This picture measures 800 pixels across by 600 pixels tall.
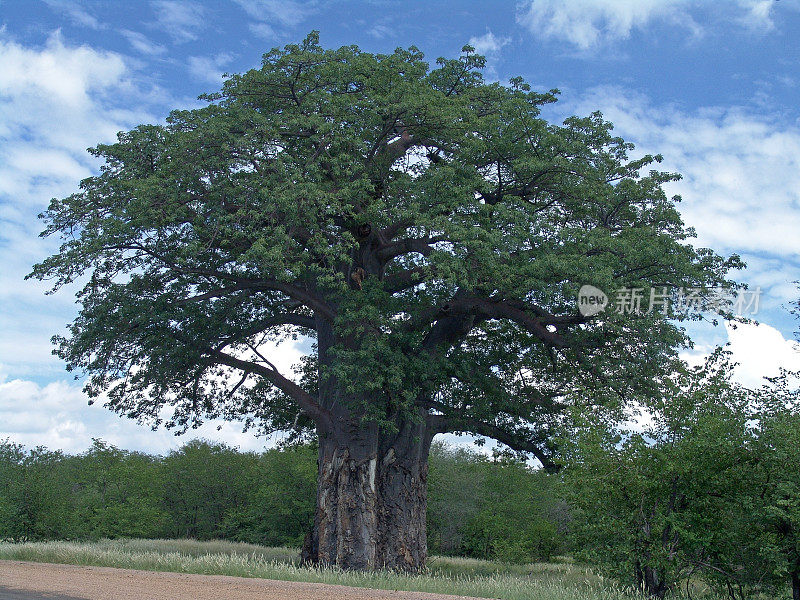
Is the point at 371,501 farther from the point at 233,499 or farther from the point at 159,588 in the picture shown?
the point at 233,499

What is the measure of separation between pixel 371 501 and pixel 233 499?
29.0 m

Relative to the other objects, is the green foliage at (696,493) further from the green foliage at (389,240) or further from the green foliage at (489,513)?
the green foliage at (489,513)

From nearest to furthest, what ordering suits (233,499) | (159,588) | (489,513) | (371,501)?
(159,588) → (371,501) → (489,513) → (233,499)

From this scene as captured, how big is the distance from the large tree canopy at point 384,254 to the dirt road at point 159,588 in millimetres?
5731

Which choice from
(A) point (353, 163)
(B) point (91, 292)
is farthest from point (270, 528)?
(A) point (353, 163)

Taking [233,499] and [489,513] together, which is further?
[233,499]

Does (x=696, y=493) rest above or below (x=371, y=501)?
above

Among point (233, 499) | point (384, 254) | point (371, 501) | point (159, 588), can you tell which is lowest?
point (233, 499)

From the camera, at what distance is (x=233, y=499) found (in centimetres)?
4553

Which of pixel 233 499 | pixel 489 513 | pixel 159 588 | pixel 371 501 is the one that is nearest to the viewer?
pixel 159 588

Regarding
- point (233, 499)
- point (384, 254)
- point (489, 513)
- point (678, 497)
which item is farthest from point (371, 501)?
point (233, 499)

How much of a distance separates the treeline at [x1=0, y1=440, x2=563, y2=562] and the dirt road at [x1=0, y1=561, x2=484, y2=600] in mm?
12594

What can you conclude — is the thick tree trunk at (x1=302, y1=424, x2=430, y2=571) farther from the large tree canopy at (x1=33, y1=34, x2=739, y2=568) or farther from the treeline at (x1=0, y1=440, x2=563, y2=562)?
the treeline at (x1=0, y1=440, x2=563, y2=562)

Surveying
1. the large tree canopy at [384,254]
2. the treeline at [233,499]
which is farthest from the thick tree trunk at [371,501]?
the treeline at [233,499]
